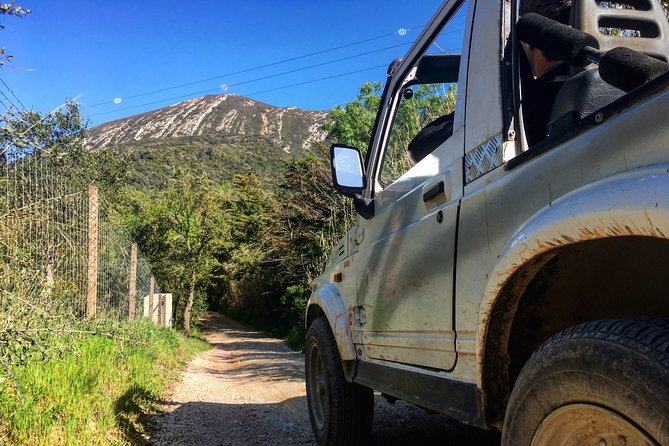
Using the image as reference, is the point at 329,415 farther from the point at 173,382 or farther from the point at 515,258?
the point at 173,382

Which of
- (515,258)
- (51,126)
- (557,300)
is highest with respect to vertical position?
(51,126)

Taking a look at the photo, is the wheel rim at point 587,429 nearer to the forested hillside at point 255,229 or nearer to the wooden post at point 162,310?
the forested hillside at point 255,229

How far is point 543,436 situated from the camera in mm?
1423

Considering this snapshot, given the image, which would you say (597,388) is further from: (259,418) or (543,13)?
(259,418)

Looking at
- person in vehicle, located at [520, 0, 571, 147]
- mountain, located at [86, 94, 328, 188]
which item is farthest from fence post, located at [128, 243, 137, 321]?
mountain, located at [86, 94, 328, 188]

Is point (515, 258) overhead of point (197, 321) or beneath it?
overhead

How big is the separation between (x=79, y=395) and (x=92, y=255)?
295 centimetres

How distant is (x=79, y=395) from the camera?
433 cm

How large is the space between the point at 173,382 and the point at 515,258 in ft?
24.9

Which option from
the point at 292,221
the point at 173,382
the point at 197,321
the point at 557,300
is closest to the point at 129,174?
the point at 197,321

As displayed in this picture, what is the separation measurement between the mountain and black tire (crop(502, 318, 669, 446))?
132ft

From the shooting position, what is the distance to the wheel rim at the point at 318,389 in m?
3.89

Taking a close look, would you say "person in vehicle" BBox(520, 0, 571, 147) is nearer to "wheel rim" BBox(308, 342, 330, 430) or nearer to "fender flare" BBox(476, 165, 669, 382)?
"fender flare" BBox(476, 165, 669, 382)

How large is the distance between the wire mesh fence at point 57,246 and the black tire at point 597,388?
114 inches
